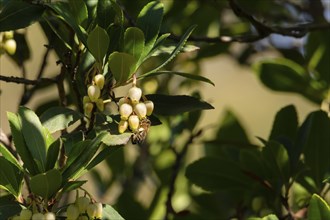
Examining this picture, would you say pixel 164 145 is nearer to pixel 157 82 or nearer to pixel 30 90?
pixel 157 82

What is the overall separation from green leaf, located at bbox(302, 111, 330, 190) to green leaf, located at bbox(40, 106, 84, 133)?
0.53 metres

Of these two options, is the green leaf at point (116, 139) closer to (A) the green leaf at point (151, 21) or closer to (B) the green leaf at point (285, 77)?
(A) the green leaf at point (151, 21)

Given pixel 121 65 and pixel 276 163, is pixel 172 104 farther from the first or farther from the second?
pixel 276 163

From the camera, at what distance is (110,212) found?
115 centimetres

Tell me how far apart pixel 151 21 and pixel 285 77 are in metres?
0.63

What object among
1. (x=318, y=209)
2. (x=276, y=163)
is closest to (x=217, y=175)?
(x=276, y=163)

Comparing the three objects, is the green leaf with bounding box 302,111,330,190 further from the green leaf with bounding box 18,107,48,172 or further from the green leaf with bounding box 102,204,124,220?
the green leaf with bounding box 18,107,48,172

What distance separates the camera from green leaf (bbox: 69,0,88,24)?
120 cm

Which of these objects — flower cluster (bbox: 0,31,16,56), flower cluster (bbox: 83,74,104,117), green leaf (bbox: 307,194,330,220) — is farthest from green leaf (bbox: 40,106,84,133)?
green leaf (bbox: 307,194,330,220)

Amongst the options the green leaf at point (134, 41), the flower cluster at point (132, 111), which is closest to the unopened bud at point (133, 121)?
the flower cluster at point (132, 111)

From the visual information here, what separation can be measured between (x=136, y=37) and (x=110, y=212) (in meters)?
0.28

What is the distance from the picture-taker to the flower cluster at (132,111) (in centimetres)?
108

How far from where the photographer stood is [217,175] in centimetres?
156

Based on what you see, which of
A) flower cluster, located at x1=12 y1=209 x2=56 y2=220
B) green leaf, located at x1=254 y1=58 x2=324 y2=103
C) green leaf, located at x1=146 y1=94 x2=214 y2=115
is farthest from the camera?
green leaf, located at x1=254 y1=58 x2=324 y2=103
